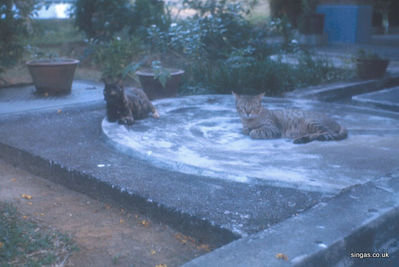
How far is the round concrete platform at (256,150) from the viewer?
3576 millimetres

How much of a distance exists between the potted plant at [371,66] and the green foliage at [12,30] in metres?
6.20

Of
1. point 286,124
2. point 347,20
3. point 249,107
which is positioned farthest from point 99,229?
point 347,20

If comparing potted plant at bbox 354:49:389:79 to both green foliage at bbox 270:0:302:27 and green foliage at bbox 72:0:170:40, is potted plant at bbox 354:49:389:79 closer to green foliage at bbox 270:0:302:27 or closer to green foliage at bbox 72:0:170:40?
green foliage at bbox 72:0:170:40

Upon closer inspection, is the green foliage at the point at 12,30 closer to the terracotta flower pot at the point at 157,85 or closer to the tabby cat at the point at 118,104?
the terracotta flower pot at the point at 157,85

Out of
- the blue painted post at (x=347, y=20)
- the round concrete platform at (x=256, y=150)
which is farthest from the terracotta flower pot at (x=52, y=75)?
the blue painted post at (x=347, y=20)

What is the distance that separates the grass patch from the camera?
2738mm

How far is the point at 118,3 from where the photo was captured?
11.4m

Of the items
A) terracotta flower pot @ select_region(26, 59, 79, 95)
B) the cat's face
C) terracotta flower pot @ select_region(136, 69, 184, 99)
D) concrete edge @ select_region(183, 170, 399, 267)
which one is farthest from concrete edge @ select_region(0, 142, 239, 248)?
terracotta flower pot @ select_region(136, 69, 184, 99)

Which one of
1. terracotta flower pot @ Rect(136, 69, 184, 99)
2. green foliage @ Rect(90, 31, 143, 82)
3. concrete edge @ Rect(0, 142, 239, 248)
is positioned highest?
green foliage @ Rect(90, 31, 143, 82)

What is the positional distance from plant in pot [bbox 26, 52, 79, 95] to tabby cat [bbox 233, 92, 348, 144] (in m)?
3.71

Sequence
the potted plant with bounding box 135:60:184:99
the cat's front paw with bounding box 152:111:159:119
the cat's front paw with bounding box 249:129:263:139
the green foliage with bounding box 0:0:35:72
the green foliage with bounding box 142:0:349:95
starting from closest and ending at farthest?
the cat's front paw with bounding box 249:129:263:139 < the cat's front paw with bounding box 152:111:159:119 < the potted plant with bounding box 135:60:184:99 < the green foliage with bounding box 142:0:349:95 < the green foliage with bounding box 0:0:35:72

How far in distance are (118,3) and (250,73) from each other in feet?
18.1

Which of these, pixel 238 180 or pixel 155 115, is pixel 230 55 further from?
pixel 238 180

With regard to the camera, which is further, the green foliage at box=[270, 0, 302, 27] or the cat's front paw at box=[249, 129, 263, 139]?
the green foliage at box=[270, 0, 302, 27]
